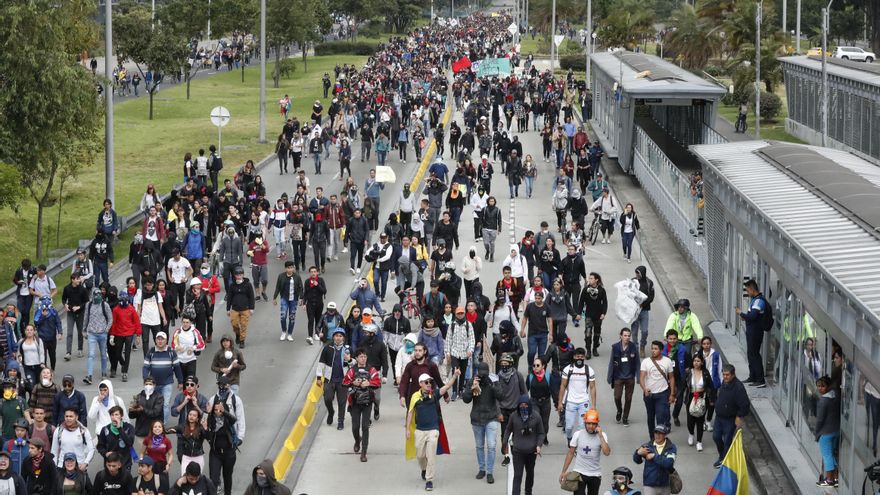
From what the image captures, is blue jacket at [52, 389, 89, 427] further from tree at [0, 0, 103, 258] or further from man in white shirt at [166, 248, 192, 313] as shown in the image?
tree at [0, 0, 103, 258]

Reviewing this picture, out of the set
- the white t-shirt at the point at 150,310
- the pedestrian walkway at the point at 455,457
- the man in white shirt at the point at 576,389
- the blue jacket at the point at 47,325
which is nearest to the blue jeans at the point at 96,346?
the blue jacket at the point at 47,325

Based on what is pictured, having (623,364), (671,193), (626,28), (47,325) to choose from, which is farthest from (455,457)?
(626,28)

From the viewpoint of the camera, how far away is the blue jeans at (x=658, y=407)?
59.2 feet

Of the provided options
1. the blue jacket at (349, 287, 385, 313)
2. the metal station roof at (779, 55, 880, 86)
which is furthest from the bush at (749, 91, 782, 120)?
the blue jacket at (349, 287, 385, 313)

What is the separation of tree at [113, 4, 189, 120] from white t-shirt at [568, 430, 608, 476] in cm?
5046

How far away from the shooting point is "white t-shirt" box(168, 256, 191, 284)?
24875 millimetres

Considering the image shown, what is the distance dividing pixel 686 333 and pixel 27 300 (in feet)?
32.7

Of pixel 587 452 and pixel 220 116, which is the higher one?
pixel 220 116

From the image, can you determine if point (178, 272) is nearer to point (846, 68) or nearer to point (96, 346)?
point (96, 346)

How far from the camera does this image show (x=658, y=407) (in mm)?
18156

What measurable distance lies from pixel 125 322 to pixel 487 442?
22.3 ft

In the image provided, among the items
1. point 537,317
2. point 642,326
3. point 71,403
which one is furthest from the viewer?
point 642,326

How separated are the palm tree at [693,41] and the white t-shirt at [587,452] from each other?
6091 centimetres

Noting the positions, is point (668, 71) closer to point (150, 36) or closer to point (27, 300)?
point (27, 300)
